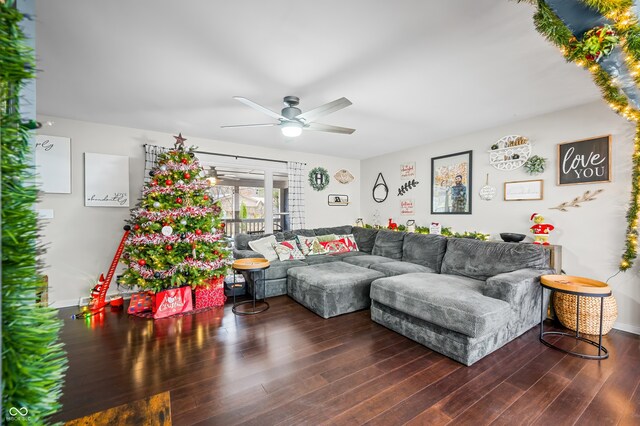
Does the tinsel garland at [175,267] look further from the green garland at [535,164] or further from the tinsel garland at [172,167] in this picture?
the green garland at [535,164]

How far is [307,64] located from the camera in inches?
90.2

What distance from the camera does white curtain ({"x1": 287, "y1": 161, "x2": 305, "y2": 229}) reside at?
17.9ft

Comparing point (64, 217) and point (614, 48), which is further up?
point (614, 48)

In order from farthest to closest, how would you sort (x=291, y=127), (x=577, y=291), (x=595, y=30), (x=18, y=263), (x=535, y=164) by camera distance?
(x=535, y=164) → (x=291, y=127) → (x=577, y=291) → (x=595, y=30) → (x=18, y=263)

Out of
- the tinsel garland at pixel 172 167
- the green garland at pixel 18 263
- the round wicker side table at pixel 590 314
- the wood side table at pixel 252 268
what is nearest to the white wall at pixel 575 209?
the round wicker side table at pixel 590 314

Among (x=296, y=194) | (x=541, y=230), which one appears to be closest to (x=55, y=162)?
(x=296, y=194)

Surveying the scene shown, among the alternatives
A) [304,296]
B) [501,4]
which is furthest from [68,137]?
[501,4]

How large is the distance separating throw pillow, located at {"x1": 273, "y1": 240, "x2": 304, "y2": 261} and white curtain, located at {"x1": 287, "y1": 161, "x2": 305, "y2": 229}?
36.4 inches

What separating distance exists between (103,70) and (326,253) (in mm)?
3826

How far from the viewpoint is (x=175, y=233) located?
134 inches

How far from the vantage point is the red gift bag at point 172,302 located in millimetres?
3264

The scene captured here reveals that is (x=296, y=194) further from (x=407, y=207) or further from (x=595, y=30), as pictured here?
(x=595, y=30)

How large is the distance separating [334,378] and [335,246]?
9.86 ft

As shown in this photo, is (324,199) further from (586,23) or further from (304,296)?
(586,23)
